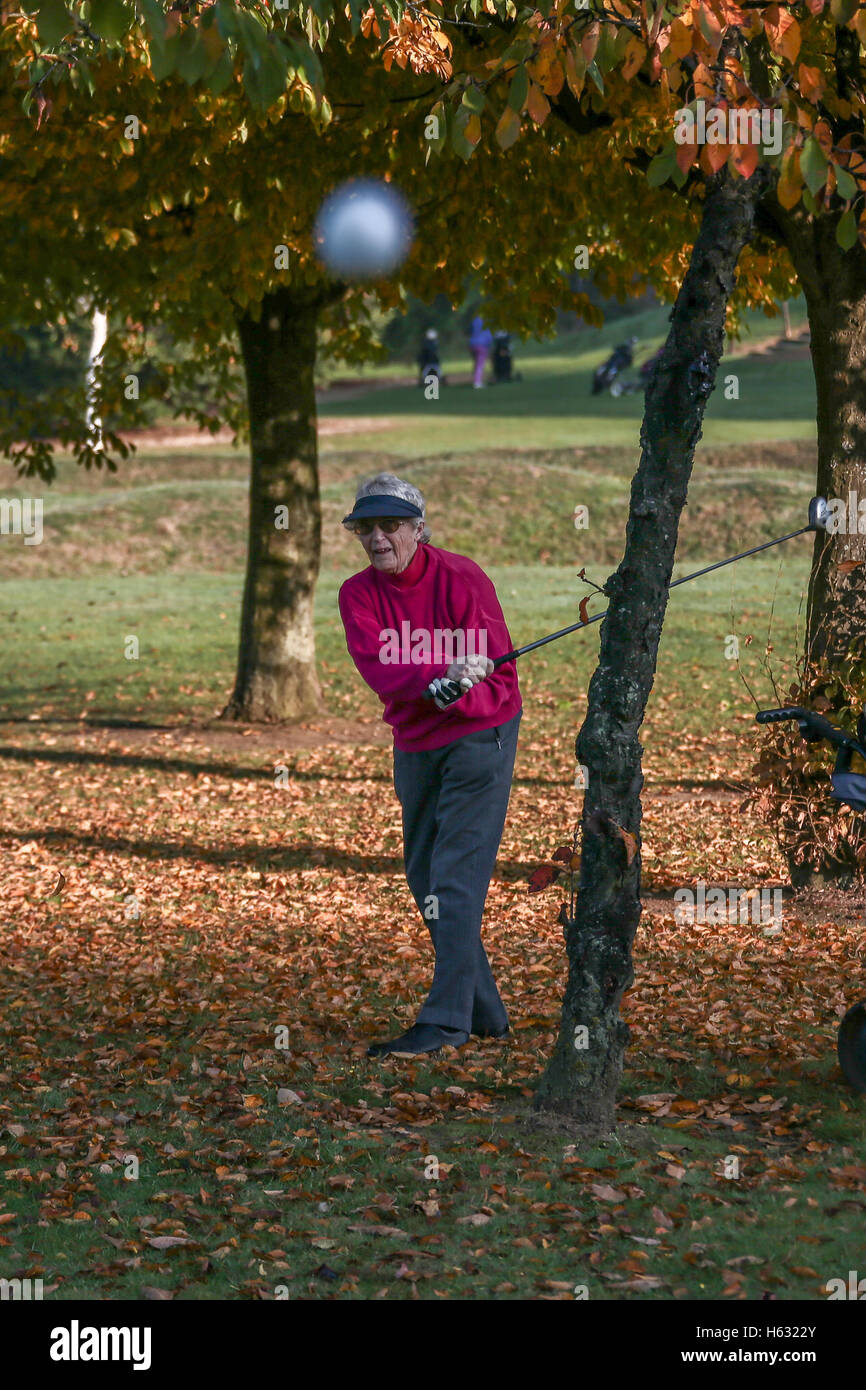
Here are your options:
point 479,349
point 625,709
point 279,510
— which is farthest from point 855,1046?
point 479,349

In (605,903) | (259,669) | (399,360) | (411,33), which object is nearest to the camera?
(605,903)

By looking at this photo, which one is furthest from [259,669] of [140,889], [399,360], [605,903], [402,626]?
[399,360]

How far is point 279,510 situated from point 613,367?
1322 inches

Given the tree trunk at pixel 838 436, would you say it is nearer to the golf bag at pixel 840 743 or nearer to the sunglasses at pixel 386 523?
the golf bag at pixel 840 743

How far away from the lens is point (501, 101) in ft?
25.5

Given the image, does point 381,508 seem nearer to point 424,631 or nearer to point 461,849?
point 424,631

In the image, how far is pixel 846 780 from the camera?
5.20m

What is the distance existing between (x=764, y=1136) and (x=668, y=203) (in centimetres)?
666

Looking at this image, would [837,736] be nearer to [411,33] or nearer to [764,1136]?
[764,1136]

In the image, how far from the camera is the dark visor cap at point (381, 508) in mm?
5855

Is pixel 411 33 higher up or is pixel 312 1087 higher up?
pixel 411 33

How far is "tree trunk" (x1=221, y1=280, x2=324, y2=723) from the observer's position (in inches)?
570

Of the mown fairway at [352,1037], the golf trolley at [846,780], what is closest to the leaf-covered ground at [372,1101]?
the mown fairway at [352,1037]

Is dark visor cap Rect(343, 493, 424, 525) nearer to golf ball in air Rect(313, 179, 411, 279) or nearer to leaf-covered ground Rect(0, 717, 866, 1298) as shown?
leaf-covered ground Rect(0, 717, 866, 1298)
